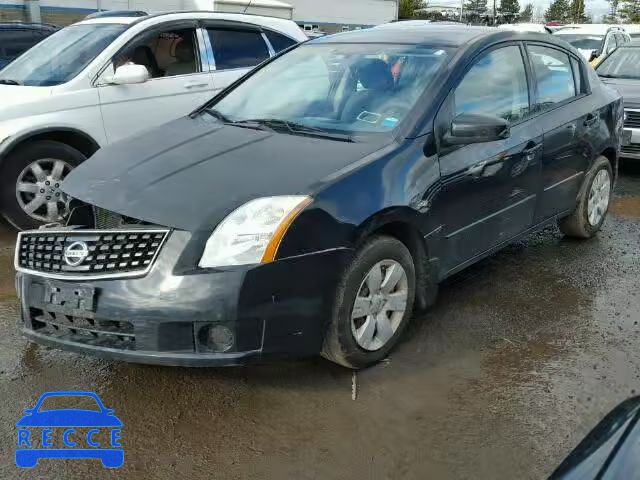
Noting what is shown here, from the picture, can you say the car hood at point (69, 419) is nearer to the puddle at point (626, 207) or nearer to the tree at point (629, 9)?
the puddle at point (626, 207)

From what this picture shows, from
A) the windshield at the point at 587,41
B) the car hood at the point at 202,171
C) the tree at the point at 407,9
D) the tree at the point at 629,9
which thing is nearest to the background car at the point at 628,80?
the car hood at the point at 202,171

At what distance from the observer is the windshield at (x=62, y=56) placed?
230 inches

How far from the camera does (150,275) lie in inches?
112

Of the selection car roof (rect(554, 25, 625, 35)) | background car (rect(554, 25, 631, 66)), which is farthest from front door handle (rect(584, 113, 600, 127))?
car roof (rect(554, 25, 625, 35))

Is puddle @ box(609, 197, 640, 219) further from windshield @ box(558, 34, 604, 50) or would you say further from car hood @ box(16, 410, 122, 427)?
windshield @ box(558, 34, 604, 50)

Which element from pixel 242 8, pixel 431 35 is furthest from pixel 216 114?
pixel 242 8

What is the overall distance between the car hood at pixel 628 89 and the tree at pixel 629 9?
62.4 metres

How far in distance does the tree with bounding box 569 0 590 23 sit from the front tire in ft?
245

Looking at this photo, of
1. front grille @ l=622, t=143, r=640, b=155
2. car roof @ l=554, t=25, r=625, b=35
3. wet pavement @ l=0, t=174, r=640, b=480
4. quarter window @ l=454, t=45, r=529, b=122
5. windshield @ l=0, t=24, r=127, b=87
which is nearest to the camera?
wet pavement @ l=0, t=174, r=640, b=480

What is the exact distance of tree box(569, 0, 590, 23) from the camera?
70.1 meters

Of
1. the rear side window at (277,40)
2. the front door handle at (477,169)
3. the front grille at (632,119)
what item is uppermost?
the rear side window at (277,40)

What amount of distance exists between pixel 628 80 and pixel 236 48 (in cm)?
529

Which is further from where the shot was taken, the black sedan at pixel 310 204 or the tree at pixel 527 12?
the tree at pixel 527 12

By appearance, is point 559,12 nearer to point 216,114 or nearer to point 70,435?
point 216,114
